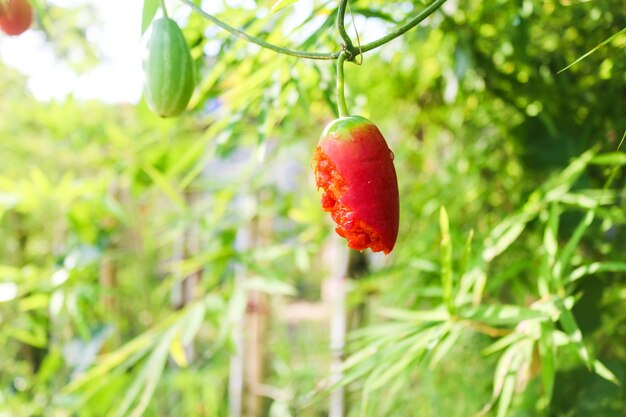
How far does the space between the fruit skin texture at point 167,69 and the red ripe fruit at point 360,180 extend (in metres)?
0.12

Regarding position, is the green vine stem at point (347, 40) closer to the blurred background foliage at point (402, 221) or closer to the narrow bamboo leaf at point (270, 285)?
the blurred background foliage at point (402, 221)

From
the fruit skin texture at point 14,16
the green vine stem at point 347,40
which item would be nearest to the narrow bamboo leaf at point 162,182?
the fruit skin texture at point 14,16

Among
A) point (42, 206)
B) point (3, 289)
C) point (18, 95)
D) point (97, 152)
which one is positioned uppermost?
point (18, 95)

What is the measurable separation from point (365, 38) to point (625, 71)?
27cm

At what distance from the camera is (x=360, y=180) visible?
0.26 metres

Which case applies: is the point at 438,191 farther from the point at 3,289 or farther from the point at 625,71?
the point at 3,289

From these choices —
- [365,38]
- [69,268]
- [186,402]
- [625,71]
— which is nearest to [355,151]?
[625,71]

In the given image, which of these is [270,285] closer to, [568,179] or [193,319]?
[193,319]

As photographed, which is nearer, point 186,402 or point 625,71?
point 625,71

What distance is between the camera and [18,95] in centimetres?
143

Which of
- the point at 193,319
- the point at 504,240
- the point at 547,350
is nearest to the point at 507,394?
the point at 547,350

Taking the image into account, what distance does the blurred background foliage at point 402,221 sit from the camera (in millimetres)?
499

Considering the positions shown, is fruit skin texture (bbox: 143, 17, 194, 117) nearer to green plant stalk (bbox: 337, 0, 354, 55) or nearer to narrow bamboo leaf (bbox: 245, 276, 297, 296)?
green plant stalk (bbox: 337, 0, 354, 55)

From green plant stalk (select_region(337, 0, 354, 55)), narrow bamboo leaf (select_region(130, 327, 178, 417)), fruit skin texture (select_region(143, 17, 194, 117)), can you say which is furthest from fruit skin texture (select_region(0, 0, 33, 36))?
narrow bamboo leaf (select_region(130, 327, 178, 417))
